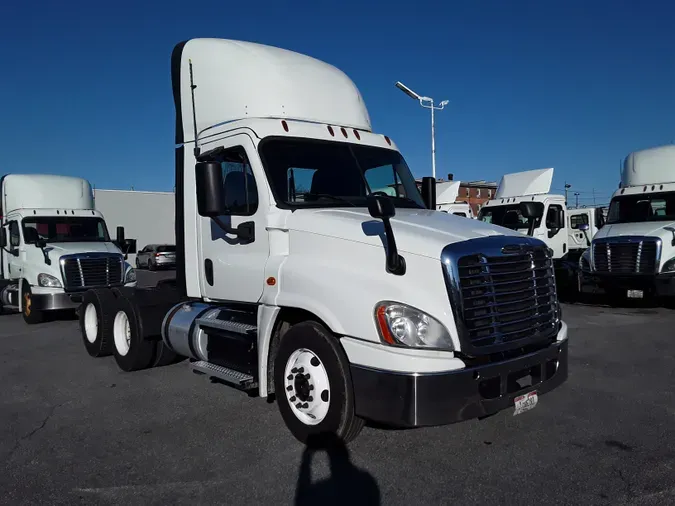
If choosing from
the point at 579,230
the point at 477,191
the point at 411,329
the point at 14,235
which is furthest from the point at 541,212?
the point at 477,191

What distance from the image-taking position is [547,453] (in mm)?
4551

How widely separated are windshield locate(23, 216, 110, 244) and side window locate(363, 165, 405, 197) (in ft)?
30.0

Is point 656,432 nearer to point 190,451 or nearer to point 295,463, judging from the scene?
point 295,463

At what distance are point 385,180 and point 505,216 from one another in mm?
11165

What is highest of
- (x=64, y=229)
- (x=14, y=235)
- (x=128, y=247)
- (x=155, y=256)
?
(x=64, y=229)

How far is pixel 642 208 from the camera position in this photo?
13.6 metres

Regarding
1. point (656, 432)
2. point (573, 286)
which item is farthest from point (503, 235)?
point (573, 286)

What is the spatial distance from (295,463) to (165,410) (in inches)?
79.7

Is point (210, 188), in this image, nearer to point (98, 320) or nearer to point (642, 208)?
point (98, 320)

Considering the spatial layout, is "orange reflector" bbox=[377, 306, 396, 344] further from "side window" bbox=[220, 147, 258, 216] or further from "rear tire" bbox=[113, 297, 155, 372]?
"rear tire" bbox=[113, 297, 155, 372]

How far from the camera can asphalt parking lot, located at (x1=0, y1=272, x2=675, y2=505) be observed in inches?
155

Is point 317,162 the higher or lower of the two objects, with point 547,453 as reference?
higher

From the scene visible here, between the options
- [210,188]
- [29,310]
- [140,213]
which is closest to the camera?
[210,188]

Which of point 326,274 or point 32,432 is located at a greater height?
point 326,274
